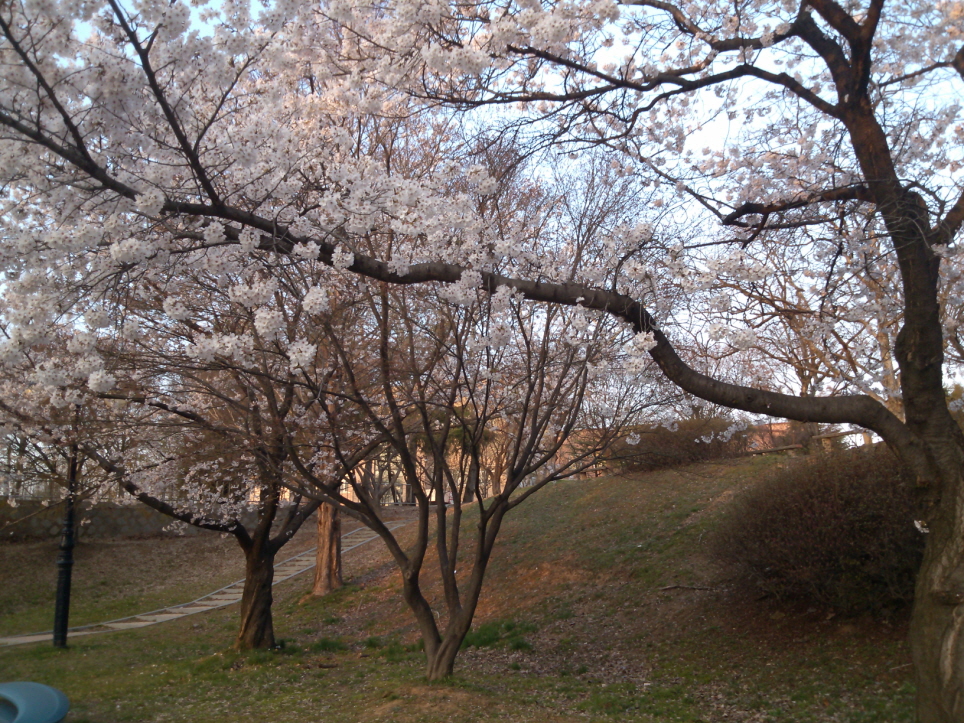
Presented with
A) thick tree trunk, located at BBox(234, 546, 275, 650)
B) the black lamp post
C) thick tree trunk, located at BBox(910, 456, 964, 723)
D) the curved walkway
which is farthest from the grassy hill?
thick tree trunk, located at BBox(910, 456, 964, 723)

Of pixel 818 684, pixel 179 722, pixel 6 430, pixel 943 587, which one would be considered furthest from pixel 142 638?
pixel 943 587

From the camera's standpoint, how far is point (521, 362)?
8.73m

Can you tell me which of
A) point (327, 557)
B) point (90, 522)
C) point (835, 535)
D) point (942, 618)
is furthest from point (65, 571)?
point (942, 618)

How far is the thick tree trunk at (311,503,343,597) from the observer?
51.0 ft

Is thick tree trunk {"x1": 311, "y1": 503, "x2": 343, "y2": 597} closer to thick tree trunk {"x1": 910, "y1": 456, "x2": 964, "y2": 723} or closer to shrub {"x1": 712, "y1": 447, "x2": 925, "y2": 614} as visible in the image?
shrub {"x1": 712, "y1": 447, "x2": 925, "y2": 614}

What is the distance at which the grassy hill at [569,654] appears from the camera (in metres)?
6.52

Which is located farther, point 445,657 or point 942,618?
point 445,657

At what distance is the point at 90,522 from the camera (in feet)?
63.6

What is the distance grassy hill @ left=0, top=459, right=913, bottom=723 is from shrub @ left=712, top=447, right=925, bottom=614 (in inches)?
17.1

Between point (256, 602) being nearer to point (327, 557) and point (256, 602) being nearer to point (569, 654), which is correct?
point (569, 654)

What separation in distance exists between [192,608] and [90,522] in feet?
20.5

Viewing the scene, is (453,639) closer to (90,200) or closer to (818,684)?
(818,684)

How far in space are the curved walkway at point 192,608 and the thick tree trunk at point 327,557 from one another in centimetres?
203

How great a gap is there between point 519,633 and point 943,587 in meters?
6.87
